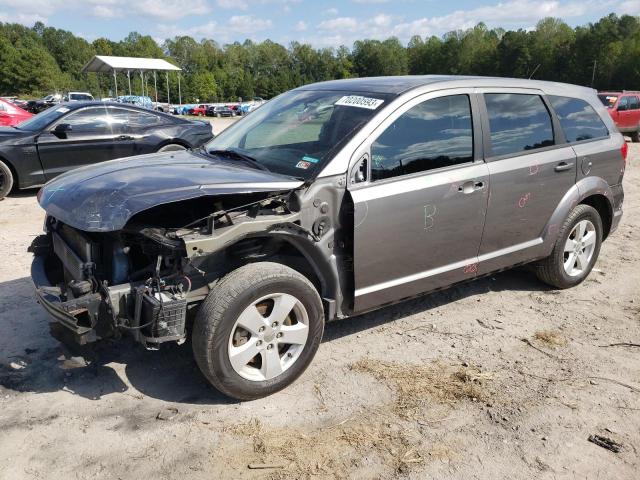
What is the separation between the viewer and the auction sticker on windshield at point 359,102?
3674 mm

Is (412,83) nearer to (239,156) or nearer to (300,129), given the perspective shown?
(300,129)

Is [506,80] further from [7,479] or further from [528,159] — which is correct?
[7,479]

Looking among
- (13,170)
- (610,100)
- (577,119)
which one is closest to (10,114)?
(13,170)

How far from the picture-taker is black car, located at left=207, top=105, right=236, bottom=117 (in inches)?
2024

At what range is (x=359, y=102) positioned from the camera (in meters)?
3.79

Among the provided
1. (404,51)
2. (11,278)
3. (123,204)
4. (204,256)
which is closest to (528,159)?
(204,256)

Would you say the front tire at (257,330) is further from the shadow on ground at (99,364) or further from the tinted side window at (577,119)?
the tinted side window at (577,119)

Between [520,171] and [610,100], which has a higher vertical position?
[610,100]

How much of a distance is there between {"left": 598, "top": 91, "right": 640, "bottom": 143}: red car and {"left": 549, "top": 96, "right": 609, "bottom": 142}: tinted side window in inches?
566

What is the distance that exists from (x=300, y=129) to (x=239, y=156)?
19.2 inches

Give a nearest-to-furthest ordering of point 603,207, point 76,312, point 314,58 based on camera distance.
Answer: point 76,312
point 603,207
point 314,58

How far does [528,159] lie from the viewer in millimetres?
4328

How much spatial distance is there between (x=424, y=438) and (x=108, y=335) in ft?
5.97

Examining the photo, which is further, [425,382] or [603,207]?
[603,207]
